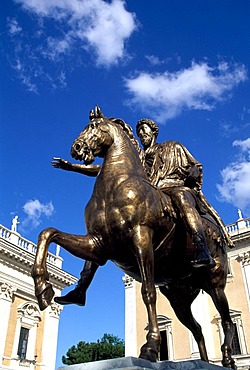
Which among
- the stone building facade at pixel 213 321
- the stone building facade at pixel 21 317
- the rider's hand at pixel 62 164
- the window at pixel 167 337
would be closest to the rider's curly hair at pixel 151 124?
the rider's hand at pixel 62 164

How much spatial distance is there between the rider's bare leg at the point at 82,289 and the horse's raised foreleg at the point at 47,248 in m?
0.25

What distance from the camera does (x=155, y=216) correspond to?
3.97 m

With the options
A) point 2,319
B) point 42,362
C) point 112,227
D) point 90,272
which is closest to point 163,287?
point 90,272

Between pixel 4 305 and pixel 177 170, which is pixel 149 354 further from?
pixel 4 305

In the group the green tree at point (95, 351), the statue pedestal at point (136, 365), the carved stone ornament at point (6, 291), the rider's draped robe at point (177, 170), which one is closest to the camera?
the statue pedestal at point (136, 365)

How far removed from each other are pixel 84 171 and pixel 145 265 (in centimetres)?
166

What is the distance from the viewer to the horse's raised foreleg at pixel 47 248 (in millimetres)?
3449

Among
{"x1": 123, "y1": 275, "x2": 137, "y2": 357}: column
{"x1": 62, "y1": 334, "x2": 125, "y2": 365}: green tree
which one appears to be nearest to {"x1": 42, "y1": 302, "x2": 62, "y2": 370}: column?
{"x1": 123, "y1": 275, "x2": 137, "y2": 357}: column

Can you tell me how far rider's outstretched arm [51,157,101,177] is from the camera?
486cm

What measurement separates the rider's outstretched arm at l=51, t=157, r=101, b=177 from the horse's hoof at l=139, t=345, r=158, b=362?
2.20 m

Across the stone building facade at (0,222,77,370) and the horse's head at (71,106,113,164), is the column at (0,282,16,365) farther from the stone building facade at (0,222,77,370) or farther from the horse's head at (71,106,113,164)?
the horse's head at (71,106,113,164)

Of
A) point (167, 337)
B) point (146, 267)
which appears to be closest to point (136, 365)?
point (146, 267)

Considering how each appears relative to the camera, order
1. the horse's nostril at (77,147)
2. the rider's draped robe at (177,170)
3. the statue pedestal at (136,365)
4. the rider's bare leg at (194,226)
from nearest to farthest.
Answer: the statue pedestal at (136,365), the rider's bare leg at (194,226), the horse's nostril at (77,147), the rider's draped robe at (177,170)

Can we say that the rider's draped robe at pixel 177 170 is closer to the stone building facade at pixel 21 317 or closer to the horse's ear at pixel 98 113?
the horse's ear at pixel 98 113
